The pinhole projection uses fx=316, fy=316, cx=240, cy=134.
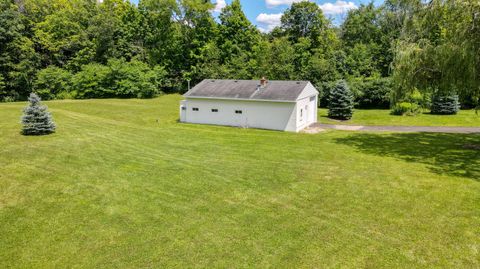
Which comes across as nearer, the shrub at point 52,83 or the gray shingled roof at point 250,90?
the gray shingled roof at point 250,90

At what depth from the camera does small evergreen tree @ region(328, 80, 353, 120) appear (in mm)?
25688

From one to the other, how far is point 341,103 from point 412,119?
18.6ft

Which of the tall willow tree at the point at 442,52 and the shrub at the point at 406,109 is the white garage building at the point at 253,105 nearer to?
the tall willow tree at the point at 442,52

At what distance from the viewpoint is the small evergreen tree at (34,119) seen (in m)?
15.8

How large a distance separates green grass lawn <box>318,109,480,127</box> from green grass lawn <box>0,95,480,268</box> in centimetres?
911

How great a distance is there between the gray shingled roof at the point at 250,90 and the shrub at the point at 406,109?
10187 millimetres

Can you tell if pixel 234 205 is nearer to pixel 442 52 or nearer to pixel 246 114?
pixel 442 52

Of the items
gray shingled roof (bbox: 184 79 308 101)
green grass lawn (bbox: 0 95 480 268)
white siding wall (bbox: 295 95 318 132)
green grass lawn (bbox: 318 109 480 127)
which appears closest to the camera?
green grass lawn (bbox: 0 95 480 268)

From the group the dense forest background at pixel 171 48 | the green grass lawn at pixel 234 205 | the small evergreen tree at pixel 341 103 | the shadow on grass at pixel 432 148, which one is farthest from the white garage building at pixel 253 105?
the dense forest background at pixel 171 48

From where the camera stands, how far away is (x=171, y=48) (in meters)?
44.3

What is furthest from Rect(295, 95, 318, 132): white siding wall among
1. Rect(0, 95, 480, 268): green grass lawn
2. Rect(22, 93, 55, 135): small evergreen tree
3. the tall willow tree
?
Rect(22, 93, 55, 135): small evergreen tree

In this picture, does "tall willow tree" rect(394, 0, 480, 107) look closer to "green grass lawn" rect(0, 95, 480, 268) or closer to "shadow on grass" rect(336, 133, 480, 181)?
"shadow on grass" rect(336, 133, 480, 181)

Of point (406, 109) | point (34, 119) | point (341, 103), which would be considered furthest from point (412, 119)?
point (34, 119)

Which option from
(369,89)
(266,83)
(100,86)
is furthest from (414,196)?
(100,86)
